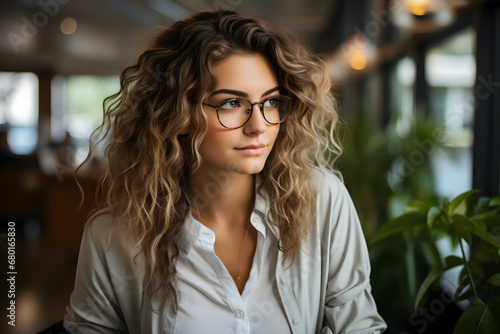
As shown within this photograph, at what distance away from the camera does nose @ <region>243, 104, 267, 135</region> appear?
1.18 metres

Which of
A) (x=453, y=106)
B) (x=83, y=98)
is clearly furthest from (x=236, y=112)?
(x=83, y=98)

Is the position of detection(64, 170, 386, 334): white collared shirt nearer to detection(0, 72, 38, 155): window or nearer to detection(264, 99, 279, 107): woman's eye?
detection(264, 99, 279, 107): woman's eye

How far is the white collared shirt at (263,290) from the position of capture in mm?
1260

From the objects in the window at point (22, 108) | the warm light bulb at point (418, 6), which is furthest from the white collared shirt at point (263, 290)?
the window at point (22, 108)

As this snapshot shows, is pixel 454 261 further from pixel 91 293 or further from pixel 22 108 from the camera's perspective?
pixel 22 108

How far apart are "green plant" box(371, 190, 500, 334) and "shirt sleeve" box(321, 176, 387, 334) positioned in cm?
14

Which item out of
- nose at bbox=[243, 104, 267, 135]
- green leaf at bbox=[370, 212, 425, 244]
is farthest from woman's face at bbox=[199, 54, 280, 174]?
green leaf at bbox=[370, 212, 425, 244]

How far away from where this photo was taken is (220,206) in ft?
4.58

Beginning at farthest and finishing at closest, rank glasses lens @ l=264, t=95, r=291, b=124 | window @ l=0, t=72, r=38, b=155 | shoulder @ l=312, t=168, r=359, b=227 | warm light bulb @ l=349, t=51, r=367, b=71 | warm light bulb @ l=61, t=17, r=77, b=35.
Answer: warm light bulb @ l=61, t=17, r=77, b=35 < window @ l=0, t=72, r=38, b=155 < warm light bulb @ l=349, t=51, r=367, b=71 < shoulder @ l=312, t=168, r=359, b=227 < glasses lens @ l=264, t=95, r=291, b=124

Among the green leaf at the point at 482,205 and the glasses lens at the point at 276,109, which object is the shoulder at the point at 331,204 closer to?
the glasses lens at the point at 276,109

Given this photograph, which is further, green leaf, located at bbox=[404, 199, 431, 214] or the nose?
green leaf, located at bbox=[404, 199, 431, 214]

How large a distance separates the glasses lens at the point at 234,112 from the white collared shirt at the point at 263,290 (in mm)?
308

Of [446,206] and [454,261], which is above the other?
[446,206]

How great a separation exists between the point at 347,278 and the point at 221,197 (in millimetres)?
474
